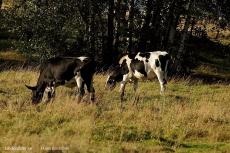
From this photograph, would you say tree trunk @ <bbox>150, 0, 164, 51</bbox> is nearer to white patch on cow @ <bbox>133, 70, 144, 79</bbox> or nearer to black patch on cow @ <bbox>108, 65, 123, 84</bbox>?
black patch on cow @ <bbox>108, 65, 123, 84</bbox>

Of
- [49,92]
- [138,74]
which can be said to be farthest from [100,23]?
[49,92]

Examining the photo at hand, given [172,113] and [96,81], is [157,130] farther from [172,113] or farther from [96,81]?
[96,81]

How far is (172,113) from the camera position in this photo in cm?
1212

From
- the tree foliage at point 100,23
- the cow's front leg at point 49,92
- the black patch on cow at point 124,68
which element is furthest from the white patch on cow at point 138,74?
the tree foliage at point 100,23

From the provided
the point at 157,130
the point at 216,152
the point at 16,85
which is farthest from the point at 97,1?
the point at 216,152

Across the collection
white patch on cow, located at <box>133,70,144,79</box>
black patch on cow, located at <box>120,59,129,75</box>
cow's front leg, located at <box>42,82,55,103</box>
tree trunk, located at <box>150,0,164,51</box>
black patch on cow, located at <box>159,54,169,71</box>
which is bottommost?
cow's front leg, located at <box>42,82,55,103</box>

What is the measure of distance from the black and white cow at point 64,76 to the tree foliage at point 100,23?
9.24 metres

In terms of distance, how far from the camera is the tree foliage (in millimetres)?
22578

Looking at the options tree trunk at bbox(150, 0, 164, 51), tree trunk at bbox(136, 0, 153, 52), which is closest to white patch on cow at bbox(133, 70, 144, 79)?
tree trunk at bbox(136, 0, 153, 52)

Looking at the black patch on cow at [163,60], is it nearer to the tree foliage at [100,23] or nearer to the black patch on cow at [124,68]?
the black patch on cow at [124,68]

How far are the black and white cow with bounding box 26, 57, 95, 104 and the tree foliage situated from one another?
9242 mm

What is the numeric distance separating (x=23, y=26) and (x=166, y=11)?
33.9 ft

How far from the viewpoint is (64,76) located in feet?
44.2

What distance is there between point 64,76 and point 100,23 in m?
12.1
